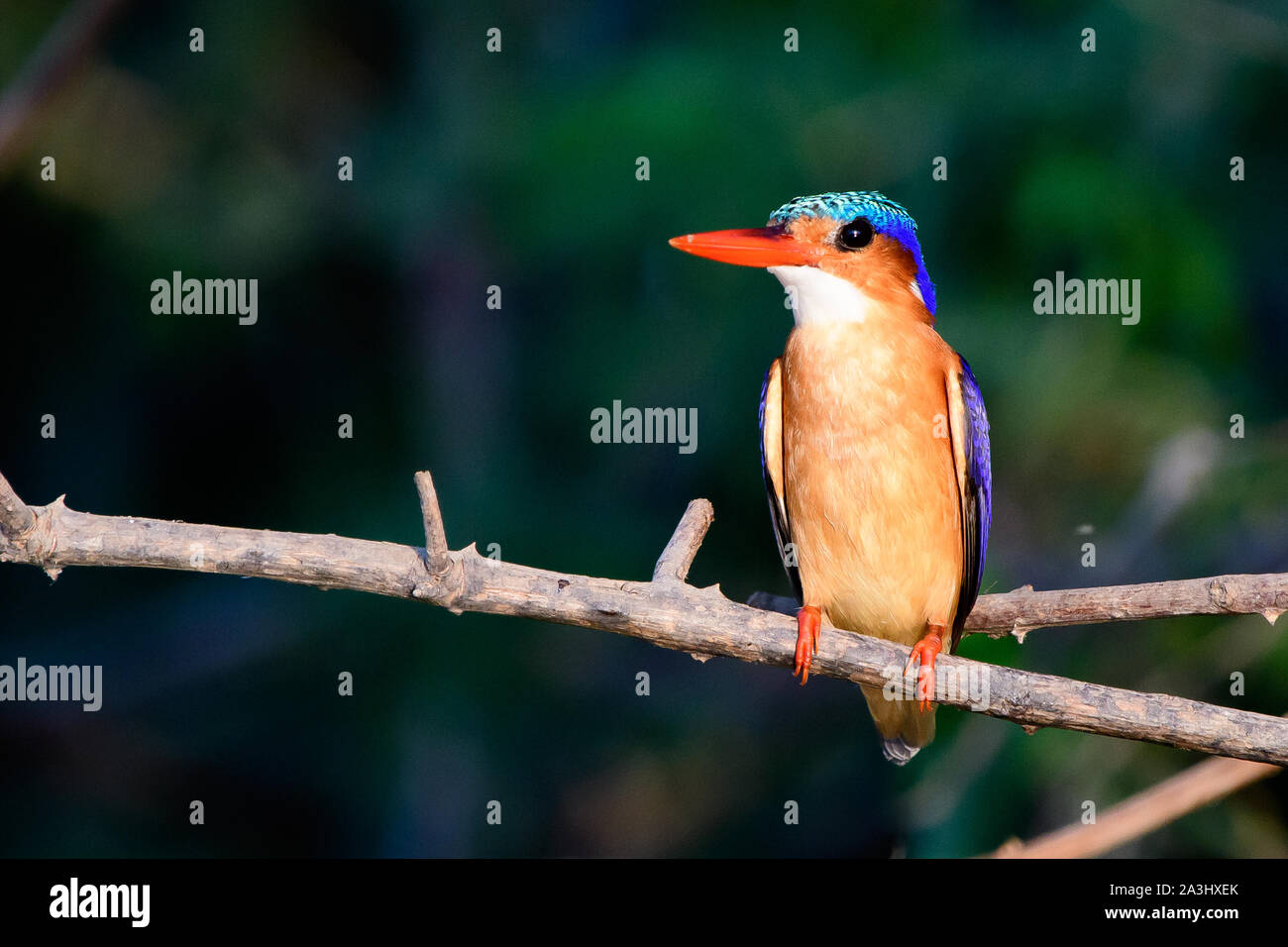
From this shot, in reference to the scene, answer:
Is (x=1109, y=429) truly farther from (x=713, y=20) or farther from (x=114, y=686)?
(x=114, y=686)

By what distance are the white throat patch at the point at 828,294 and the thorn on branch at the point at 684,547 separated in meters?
0.48

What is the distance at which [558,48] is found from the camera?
A: 5.18 meters

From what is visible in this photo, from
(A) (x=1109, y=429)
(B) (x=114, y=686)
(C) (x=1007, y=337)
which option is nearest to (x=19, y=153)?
(B) (x=114, y=686)

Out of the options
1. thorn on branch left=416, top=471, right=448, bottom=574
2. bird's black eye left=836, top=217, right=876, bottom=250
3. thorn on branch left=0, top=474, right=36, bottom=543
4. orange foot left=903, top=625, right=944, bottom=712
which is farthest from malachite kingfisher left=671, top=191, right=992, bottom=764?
thorn on branch left=0, top=474, right=36, bottom=543

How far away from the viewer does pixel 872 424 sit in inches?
104

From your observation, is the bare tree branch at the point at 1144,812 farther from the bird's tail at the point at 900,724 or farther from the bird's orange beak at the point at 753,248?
the bird's orange beak at the point at 753,248

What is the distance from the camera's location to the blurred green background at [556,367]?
13.8 feet

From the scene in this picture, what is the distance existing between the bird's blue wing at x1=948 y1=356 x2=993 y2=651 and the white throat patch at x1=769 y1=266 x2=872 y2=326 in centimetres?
27

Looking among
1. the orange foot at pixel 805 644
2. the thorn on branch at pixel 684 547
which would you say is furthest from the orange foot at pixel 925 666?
the thorn on branch at pixel 684 547

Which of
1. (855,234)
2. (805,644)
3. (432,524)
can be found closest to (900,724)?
(805,644)

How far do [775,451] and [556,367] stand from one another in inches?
89.9

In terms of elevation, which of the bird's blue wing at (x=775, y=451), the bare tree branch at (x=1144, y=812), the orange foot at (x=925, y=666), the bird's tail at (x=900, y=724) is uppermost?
the bird's blue wing at (x=775, y=451)

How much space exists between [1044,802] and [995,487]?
3.77 feet

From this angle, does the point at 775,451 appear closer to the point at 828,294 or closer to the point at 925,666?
the point at 828,294
